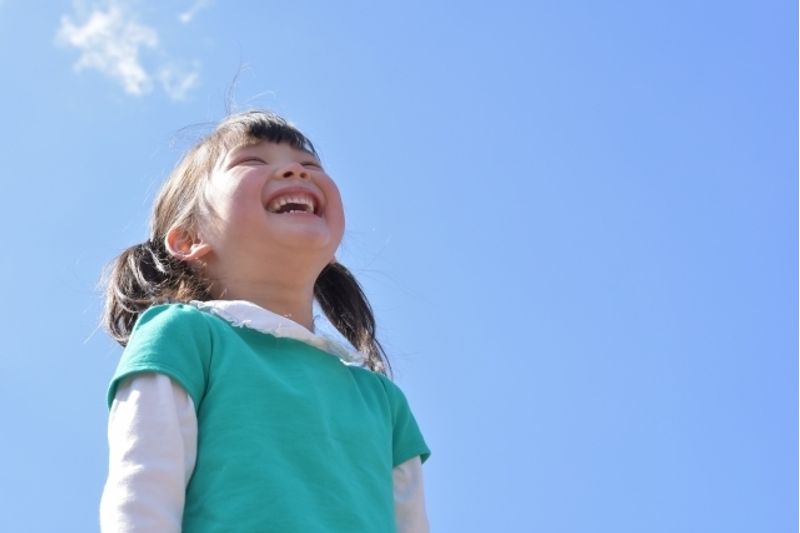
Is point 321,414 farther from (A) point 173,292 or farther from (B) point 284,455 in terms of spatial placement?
(A) point 173,292

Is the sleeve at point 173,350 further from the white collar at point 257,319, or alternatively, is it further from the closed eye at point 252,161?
the closed eye at point 252,161

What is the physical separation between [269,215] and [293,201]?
12 centimetres

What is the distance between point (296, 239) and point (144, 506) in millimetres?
1190

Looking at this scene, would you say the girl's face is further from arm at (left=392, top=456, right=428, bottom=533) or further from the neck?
arm at (left=392, top=456, right=428, bottom=533)

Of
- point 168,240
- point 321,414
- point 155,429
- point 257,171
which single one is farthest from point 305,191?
point 155,429

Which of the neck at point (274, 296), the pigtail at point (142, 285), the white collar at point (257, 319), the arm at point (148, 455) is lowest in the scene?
the arm at point (148, 455)

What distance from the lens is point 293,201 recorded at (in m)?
4.34

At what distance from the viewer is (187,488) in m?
3.47

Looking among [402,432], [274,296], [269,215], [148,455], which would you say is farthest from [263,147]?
[148,455]

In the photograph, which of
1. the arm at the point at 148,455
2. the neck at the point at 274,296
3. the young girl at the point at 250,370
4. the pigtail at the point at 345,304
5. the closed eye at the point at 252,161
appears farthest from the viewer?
the pigtail at the point at 345,304

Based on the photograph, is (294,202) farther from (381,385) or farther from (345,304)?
(345,304)

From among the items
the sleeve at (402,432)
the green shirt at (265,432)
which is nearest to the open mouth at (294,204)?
the green shirt at (265,432)

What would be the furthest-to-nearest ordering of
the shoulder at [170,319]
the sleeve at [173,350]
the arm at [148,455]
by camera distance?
the shoulder at [170,319] < the sleeve at [173,350] < the arm at [148,455]

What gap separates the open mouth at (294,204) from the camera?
4312 millimetres
